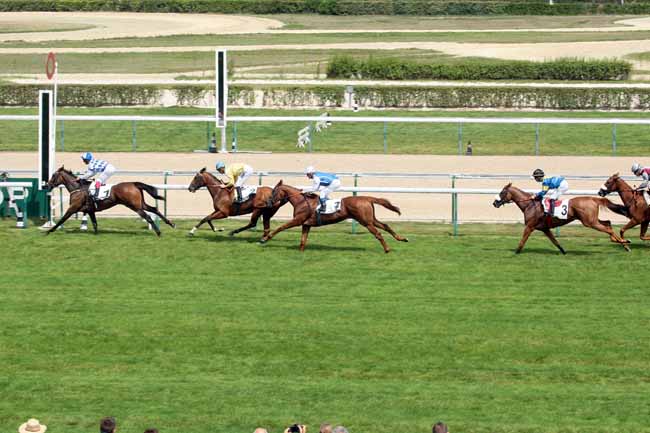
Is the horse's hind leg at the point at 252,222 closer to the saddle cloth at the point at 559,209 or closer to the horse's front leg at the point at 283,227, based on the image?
the horse's front leg at the point at 283,227

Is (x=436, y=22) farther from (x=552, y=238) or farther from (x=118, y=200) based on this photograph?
(x=552, y=238)

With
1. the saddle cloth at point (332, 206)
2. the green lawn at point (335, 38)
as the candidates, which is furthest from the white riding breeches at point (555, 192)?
the green lawn at point (335, 38)

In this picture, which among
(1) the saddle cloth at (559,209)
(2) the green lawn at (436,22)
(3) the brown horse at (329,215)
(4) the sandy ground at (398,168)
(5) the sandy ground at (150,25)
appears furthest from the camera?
(2) the green lawn at (436,22)

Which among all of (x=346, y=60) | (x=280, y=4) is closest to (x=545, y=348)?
(x=346, y=60)

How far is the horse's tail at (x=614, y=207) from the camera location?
19453 mm

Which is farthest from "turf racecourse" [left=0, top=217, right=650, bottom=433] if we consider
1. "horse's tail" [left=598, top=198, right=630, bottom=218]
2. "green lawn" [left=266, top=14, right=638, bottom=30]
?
"green lawn" [left=266, top=14, right=638, bottom=30]

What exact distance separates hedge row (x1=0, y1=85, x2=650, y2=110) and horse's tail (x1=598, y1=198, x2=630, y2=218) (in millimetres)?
20116

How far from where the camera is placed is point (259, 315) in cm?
1580

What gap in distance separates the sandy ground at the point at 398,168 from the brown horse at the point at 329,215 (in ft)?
11.6

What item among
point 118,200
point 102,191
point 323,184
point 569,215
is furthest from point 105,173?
point 569,215

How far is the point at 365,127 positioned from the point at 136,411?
24.0 m

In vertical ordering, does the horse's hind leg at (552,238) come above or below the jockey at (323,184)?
below

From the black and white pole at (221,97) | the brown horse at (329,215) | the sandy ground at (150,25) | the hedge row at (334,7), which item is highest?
the hedge row at (334,7)

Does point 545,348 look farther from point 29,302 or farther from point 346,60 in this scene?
point 346,60
